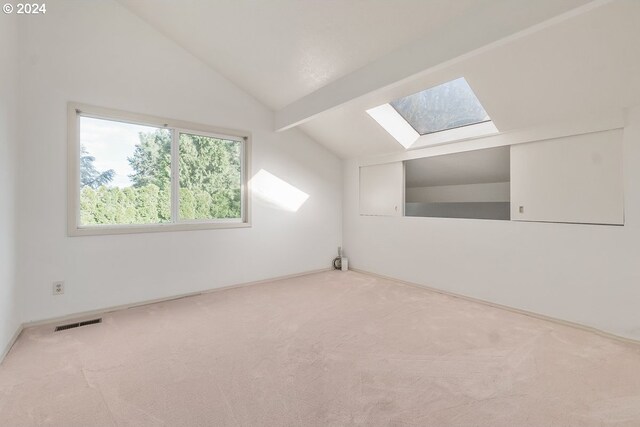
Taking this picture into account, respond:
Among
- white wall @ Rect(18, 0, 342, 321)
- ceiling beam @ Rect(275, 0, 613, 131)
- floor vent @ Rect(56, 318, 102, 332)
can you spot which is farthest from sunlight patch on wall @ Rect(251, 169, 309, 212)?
floor vent @ Rect(56, 318, 102, 332)

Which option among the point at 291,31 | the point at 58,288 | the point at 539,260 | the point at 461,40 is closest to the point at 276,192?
the point at 291,31

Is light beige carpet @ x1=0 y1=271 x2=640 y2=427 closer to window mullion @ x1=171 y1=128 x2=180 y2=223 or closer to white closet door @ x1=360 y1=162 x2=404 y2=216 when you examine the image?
window mullion @ x1=171 y1=128 x2=180 y2=223

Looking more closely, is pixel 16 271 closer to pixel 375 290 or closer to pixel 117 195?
pixel 117 195

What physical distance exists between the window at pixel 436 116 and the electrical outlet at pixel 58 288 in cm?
359

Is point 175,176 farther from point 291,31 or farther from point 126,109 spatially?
point 291,31

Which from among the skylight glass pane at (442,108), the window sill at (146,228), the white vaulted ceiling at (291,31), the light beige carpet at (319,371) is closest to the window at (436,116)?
the skylight glass pane at (442,108)

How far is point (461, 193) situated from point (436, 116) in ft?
4.51

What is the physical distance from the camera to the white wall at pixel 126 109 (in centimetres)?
254

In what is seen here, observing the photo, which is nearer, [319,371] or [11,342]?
[319,371]

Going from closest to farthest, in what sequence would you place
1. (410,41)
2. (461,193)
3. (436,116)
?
(410,41) < (436,116) < (461,193)

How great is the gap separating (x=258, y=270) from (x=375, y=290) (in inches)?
62.4

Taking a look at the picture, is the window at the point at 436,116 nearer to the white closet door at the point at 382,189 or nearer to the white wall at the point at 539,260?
the white wall at the point at 539,260

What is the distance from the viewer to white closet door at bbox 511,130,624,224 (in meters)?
2.42

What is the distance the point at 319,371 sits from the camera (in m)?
1.89
